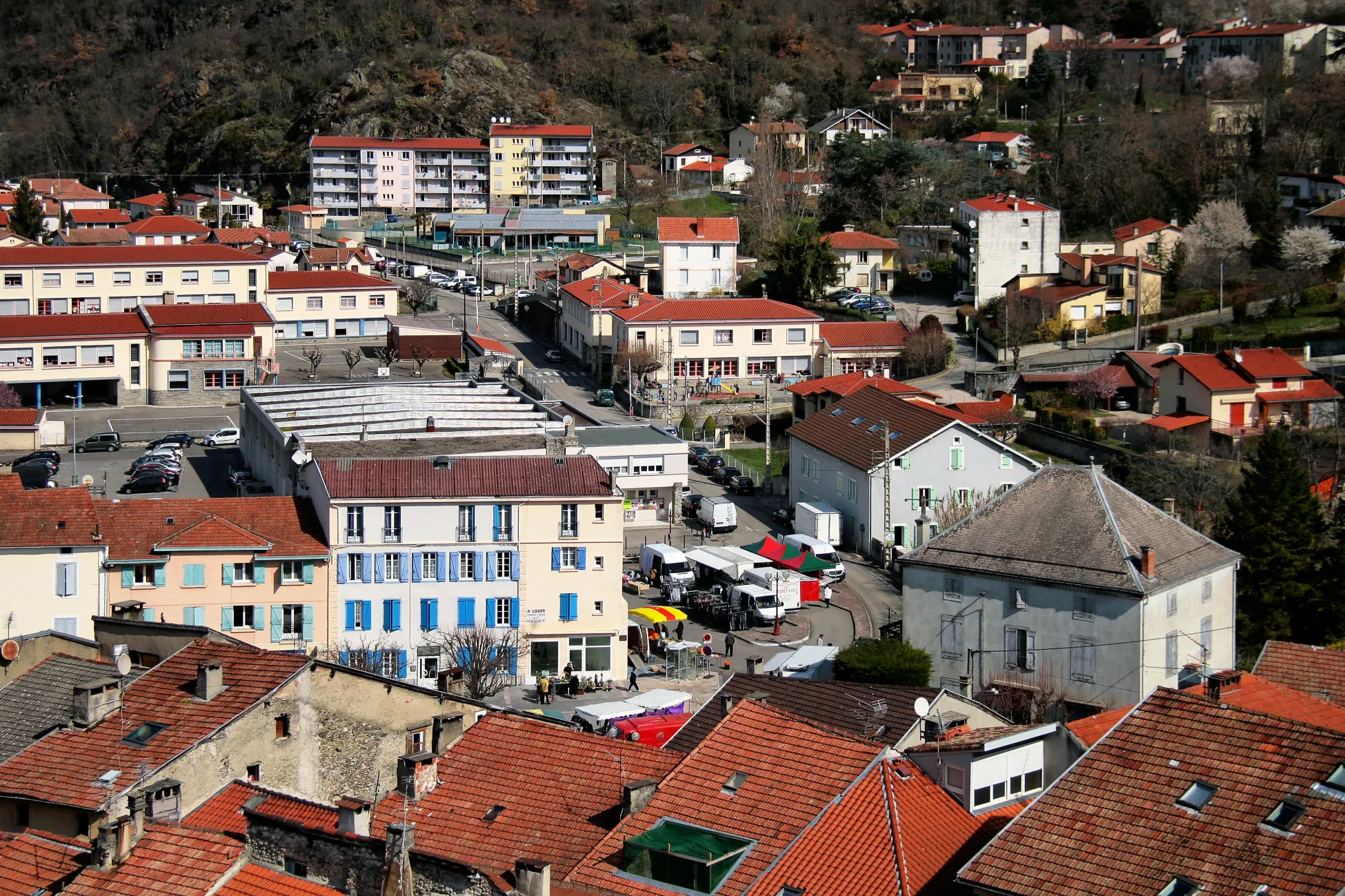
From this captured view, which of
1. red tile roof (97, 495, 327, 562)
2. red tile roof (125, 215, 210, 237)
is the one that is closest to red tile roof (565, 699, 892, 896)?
red tile roof (97, 495, 327, 562)

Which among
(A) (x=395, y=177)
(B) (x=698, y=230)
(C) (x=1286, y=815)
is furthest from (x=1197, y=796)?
(A) (x=395, y=177)

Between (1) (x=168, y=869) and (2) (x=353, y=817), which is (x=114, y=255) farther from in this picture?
(2) (x=353, y=817)

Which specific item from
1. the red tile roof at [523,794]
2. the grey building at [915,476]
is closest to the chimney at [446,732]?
the red tile roof at [523,794]

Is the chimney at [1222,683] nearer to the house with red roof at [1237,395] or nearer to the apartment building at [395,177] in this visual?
the house with red roof at [1237,395]

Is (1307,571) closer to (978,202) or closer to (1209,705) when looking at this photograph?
(1209,705)

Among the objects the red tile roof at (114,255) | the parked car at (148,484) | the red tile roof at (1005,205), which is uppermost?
the red tile roof at (1005,205)

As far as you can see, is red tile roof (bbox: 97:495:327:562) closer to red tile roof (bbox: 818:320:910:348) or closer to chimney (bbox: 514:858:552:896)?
chimney (bbox: 514:858:552:896)
